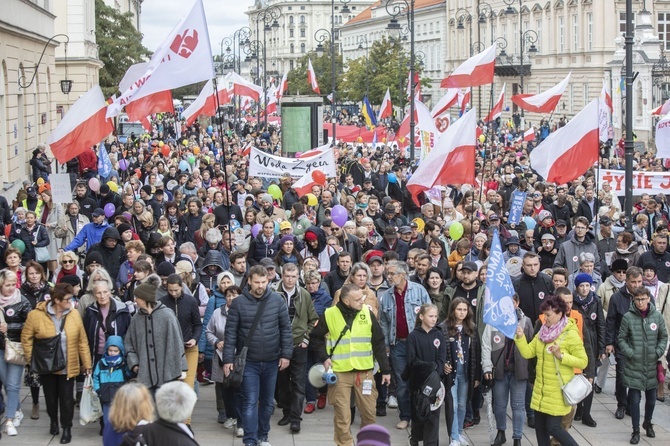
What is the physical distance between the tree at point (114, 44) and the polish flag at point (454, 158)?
40495mm

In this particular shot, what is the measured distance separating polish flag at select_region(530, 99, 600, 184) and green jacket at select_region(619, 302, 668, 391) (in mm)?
5381

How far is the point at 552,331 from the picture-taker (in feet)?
30.2

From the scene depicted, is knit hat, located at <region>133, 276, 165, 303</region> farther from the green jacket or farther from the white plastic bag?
the green jacket

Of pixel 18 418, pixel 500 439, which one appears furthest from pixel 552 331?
pixel 18 418

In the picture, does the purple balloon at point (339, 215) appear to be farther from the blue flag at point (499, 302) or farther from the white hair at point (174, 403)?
the white hair at point (174, 403)

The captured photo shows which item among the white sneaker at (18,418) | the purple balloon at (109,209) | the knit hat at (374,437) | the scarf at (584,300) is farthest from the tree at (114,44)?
the knit hat at (374,437)

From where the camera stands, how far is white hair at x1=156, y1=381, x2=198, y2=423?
6695 millimetres

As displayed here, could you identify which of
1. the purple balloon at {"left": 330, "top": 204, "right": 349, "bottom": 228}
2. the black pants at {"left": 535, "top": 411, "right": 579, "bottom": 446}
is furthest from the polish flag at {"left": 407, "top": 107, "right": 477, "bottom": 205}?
the black pants at {"left": 535, "top": 411, "right": 579, "bottom": 446}

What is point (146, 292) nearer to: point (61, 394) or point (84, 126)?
point (61, 394)

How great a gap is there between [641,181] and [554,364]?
10.1 metres

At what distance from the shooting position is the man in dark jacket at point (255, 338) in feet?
31.6

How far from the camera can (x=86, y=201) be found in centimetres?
1764

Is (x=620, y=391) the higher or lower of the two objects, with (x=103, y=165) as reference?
lower

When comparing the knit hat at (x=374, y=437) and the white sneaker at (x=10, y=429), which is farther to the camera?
the white sneaker at (x=10, y=429)
